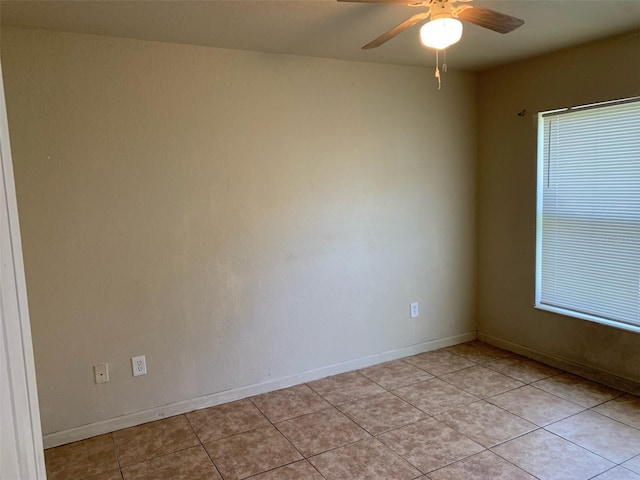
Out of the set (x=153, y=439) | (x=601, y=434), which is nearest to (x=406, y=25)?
(x=601, y=434)

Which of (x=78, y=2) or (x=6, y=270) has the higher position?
(x=78, y=2)

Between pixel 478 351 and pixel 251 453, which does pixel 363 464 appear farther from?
pixel 478 351

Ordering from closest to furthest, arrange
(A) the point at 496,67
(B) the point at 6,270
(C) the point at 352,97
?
(B) the point at 6,270
(C) the point at 352,97
(A) the point at 496,67

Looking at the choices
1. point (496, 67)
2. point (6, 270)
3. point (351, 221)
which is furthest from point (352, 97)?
point (6, 270)

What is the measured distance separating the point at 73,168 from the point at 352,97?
1.91 metres

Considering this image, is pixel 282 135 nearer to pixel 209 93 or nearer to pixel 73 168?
pixel 209 93

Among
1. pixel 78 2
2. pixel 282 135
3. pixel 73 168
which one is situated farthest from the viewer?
pixel 282 135

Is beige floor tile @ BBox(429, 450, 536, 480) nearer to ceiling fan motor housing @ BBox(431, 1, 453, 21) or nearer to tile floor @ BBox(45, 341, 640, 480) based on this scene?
tile floor @ BBox(45, 341, 640, 480)

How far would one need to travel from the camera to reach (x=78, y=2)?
6.86ft

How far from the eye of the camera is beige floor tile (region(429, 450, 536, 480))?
7.31 ft

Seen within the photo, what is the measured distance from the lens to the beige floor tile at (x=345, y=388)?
3115 millimetres

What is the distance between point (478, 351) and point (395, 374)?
0.87m

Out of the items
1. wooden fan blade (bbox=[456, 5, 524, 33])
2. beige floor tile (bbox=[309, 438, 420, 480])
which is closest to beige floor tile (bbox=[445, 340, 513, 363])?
beige floor tile (bbox=[309, 438, 420, 480])

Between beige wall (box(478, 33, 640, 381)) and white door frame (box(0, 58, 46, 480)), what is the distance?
132 inches
